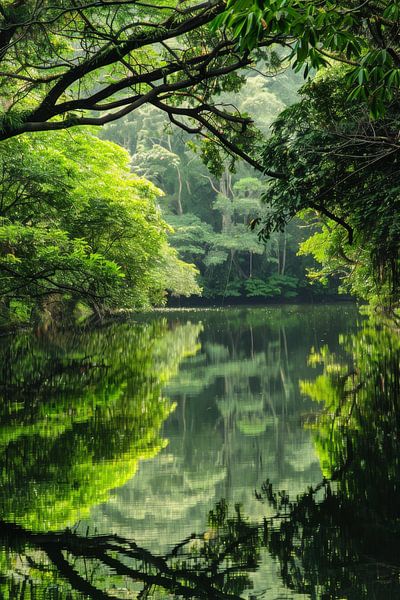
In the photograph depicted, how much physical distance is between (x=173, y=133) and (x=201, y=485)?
365 inches

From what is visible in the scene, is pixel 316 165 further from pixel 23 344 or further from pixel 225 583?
pixel 23 344

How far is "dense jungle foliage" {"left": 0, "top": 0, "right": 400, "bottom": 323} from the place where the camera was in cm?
739

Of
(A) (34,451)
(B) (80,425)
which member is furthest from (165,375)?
(A) (34,451)

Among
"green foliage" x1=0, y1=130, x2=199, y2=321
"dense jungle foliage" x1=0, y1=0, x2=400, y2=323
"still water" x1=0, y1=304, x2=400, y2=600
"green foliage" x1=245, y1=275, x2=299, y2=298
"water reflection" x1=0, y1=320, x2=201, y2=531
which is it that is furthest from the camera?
"green foliage" x1=245, y1=275, x2=299, y2=298

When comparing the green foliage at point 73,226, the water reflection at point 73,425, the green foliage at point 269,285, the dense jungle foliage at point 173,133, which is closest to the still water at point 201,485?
the water reflection at point 73,425

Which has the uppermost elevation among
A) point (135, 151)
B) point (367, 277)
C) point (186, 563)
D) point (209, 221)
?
point (135, 151)

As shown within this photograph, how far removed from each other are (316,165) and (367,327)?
17153mm

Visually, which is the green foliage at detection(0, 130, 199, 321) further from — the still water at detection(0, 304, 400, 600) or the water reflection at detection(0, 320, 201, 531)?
the still water at detection(0, 304, 400, 600)

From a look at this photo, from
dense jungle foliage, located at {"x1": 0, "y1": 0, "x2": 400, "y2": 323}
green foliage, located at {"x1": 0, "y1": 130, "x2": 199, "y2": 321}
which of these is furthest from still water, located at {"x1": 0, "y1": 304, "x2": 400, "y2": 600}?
green foliage, located at {"x1": 0, "y1": 130, "x2": 199, "y2": 321}

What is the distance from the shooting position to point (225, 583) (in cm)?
458

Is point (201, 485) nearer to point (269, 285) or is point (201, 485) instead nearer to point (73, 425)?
point (73, 425)

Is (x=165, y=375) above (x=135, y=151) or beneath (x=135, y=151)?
beneath

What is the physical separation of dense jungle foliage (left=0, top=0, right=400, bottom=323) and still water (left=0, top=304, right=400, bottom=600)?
2.18m

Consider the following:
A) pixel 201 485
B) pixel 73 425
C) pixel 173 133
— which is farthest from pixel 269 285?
pixel 201 485
